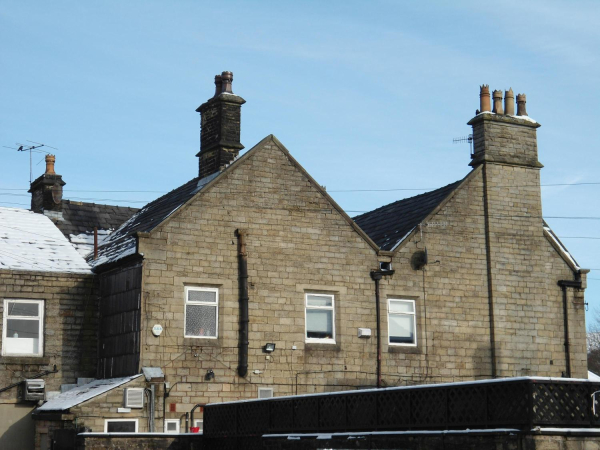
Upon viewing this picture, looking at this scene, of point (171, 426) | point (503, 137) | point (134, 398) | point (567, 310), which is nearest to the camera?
point (134, 398)

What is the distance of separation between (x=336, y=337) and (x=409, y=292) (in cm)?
271

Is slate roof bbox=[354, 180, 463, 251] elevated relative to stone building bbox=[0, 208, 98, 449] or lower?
elevated

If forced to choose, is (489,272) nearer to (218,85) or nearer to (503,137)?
(503,137)

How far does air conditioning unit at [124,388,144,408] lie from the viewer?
23.2 meters

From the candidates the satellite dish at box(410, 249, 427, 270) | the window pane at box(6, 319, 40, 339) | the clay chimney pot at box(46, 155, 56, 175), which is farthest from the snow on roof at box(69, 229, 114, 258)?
A: the satellite dish at box(410, 249, 427, 270)

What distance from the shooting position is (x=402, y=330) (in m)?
27.6

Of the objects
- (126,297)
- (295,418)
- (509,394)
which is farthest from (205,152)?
(509,394)

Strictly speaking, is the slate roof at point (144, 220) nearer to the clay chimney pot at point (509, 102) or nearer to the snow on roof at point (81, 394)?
the snow on roof at point (81, 394)

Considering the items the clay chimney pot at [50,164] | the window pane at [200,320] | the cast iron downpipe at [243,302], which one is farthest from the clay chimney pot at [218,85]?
the window pane at [200,320]

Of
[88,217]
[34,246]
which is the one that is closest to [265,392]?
[34,246]

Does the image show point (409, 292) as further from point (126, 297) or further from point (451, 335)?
point (126, 297)

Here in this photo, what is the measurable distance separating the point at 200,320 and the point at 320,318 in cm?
351

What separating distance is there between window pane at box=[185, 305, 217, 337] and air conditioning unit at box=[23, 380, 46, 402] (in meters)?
4.23

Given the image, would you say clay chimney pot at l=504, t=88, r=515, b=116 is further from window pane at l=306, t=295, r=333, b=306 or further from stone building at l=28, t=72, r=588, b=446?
window pane at l=306, t=295, r=333, b=306
